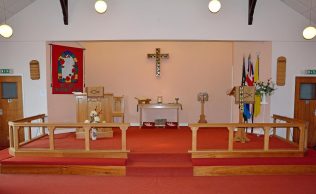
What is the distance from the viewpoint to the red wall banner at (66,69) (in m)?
7.49

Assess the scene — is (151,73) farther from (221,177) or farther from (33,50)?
(221,177)

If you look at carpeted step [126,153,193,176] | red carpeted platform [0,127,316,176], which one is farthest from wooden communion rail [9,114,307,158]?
carpeted step [126,153,193,176]

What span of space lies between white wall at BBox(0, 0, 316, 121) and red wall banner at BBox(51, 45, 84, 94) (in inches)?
22.9

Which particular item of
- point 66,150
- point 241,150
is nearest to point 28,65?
point 66,150

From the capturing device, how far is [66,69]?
7738 millimetres

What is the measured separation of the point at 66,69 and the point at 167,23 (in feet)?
11.0

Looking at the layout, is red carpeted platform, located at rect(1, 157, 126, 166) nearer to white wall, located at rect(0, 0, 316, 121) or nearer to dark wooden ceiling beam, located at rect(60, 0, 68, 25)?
white wall, located at rect(0, 0, 316, 121)

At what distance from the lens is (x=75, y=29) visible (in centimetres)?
709

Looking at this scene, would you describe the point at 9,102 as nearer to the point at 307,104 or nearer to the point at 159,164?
the point at 159,164

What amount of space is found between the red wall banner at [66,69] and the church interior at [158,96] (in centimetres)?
3

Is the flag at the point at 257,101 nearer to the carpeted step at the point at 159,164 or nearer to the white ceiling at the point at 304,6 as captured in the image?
the white ceiling at the point at 304,6

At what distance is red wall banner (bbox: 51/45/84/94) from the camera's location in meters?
7.49

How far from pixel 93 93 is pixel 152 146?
2.05 metres

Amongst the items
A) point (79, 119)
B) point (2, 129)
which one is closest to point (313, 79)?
point (79, 119)
